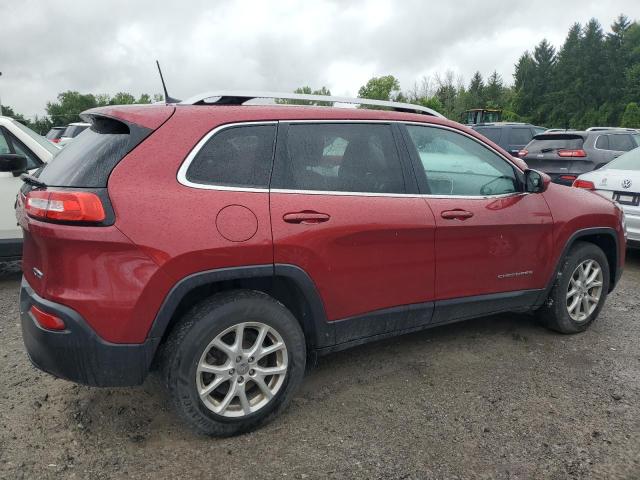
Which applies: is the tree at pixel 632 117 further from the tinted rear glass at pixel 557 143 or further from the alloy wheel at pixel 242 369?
the alloy wheel at pixel 242 369

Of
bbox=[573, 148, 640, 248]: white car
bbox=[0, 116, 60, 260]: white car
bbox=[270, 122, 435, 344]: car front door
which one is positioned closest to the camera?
bbox=[270, 122, 435, 344]: car front door

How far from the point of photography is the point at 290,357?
2.85 metres

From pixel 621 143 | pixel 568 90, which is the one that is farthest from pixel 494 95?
pixel 621 143

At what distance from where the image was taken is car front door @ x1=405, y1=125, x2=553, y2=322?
11.1ft

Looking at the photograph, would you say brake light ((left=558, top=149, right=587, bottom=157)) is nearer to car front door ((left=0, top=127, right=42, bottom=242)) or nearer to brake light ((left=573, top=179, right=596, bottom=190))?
brake light ((left=573, top=179, right=596, bottom=190))

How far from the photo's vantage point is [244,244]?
2621 mm

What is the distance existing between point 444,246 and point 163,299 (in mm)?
1727

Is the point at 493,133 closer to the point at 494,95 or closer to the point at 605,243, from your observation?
the point at 605,243

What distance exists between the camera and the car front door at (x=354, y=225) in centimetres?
281

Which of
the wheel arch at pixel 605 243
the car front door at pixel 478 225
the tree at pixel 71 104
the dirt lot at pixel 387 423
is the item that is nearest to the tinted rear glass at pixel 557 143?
the wheel arch at pixel 605 243

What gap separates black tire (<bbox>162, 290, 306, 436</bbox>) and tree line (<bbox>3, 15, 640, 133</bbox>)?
65.2 metres

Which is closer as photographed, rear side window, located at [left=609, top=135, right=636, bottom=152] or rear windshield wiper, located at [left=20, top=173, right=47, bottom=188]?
rear windshield wiper, located at [left=20, top=173, right=47, bottom=188]

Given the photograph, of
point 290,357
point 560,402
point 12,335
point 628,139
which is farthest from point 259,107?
point 628,139

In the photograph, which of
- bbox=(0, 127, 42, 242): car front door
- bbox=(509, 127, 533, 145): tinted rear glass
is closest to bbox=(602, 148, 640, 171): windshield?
bbox=(0, 127, 42, 242): car front door
